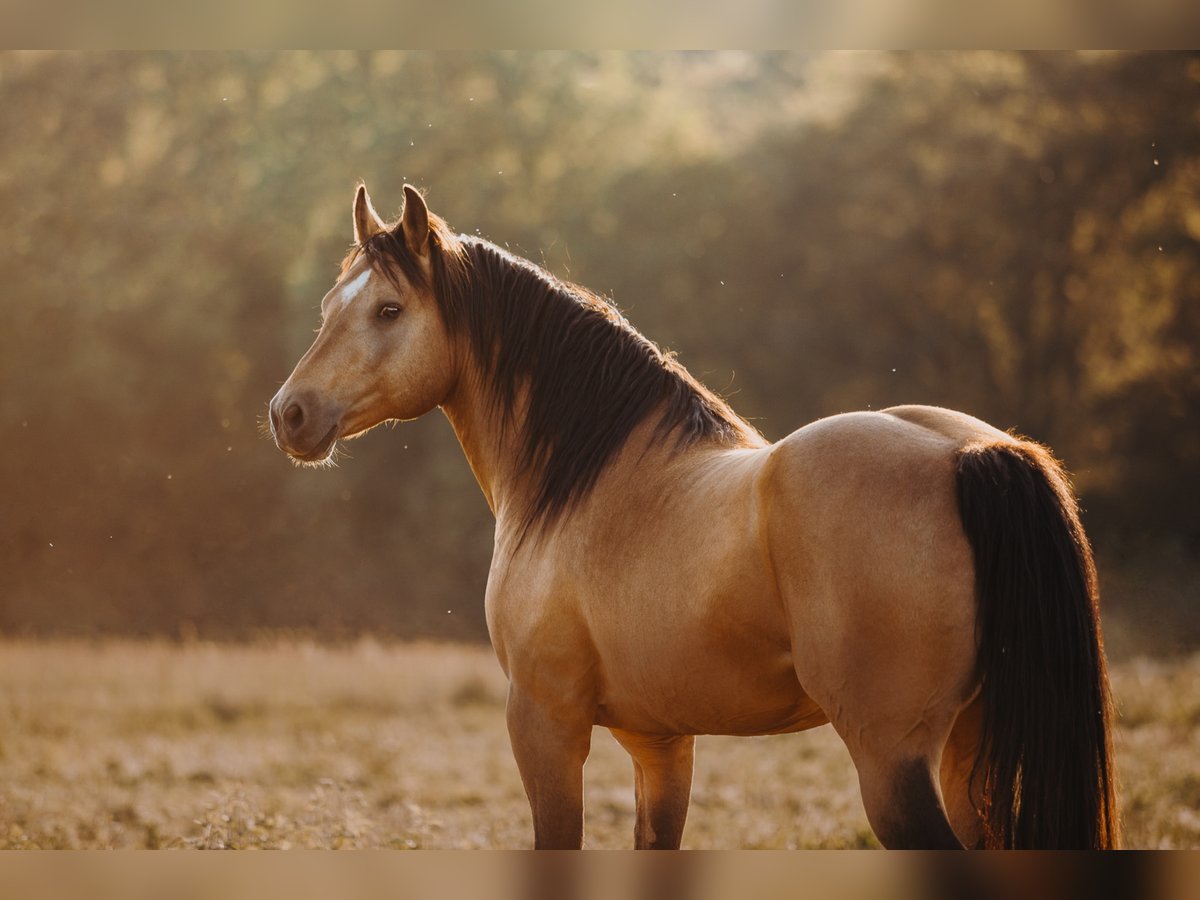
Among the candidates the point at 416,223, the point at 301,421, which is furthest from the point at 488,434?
the point at 416,223

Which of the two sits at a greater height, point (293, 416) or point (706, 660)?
point (293, 416)

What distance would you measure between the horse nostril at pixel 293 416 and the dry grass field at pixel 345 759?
203 cm

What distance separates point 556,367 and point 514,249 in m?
7.27

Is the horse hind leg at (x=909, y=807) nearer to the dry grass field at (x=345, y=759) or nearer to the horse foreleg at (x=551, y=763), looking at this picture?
the horse foreleg at (x=551, y=763)

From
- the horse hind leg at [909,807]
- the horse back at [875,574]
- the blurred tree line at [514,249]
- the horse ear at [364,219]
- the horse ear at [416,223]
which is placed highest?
the blurred tree line at [514,249]

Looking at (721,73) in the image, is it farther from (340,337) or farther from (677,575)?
(677,575)

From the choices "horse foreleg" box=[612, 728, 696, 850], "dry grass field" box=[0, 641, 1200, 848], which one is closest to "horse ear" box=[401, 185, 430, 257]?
"horse foreleg" box=[612, 728, 696, 850]

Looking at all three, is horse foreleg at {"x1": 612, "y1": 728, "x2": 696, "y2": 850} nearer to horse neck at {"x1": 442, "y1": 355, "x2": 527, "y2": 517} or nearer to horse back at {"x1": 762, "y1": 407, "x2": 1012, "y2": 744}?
horse neck at {"x1": 442, "y1": 355, "x2": 527, "y2": 517}

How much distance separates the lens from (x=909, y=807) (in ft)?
6.57

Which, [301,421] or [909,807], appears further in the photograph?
[301,421]

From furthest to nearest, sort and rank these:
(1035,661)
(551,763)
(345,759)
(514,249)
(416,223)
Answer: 1. (514,249)
2. (345,759)
3. (416,223)
4. (551,763)
5. (1035,661)

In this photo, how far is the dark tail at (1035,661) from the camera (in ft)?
6.53

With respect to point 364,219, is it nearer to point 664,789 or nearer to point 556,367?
point 556,367

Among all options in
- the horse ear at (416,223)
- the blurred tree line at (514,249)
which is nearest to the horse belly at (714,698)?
the horse ear at (416,223)
